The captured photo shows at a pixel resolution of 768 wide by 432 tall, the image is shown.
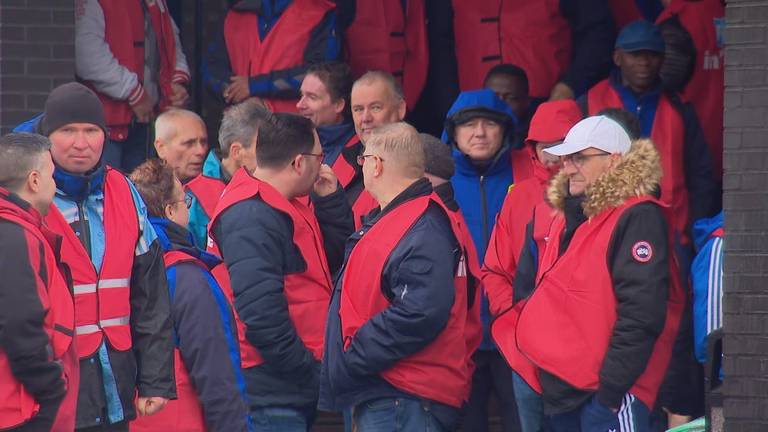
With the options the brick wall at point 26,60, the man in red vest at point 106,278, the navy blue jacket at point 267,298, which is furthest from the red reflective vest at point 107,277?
the brick wall at point 26,60

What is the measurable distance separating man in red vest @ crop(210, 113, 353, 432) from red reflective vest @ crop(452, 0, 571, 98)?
8.74 ft

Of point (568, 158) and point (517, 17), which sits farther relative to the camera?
point (517, 17)

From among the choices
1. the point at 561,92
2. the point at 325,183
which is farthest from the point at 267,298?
the point at 561,92

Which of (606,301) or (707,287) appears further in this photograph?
(707,287)

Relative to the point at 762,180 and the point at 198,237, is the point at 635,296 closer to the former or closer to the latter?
the point at 762,180

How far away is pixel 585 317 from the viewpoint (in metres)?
6.30

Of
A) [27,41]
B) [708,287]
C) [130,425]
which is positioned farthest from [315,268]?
[27,41]

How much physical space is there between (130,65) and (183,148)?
1134 mm

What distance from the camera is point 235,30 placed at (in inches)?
363

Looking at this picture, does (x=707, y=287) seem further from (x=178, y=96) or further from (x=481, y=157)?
(x=178, y=96)

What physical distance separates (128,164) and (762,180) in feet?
14.3

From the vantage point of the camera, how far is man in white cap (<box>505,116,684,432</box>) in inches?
244

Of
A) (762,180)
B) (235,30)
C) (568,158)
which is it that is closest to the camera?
(762,180)

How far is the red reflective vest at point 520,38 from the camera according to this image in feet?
30.6
